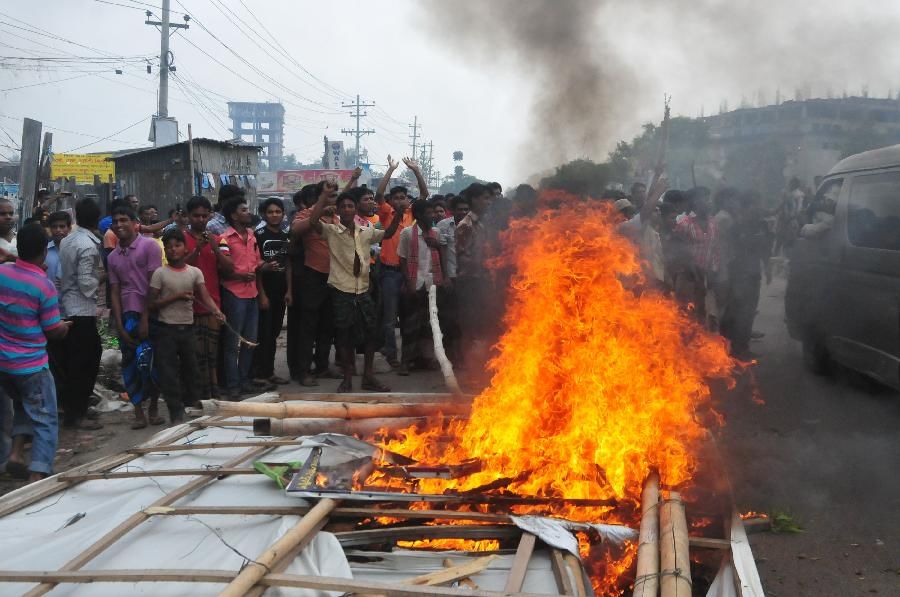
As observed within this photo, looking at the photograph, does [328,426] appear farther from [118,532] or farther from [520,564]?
[520,564]

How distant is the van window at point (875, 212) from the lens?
6.16m

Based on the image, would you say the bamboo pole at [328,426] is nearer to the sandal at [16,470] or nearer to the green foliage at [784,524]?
the sandal at [16,470]

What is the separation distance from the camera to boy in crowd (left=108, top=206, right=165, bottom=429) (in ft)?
21.3

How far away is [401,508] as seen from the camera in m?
3.65

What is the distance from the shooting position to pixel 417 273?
8430 millimetres

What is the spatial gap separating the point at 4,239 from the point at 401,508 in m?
4.44

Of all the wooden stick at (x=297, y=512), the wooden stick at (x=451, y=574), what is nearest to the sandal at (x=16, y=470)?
the wooden stick at (x=297, y=512)

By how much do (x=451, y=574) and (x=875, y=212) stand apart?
18.4 ft

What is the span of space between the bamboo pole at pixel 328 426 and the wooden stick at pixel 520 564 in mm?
2017

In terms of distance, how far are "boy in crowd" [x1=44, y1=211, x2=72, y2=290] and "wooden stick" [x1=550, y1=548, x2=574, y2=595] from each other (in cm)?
538

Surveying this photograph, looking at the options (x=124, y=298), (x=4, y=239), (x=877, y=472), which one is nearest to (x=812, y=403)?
(x=877, y=472)

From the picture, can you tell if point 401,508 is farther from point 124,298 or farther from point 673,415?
point 124,298

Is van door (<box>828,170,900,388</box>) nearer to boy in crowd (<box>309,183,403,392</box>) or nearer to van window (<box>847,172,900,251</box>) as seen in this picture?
van window (<box>847,172,900,251</box>)

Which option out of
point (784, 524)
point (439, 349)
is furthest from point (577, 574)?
point (439, 349)
